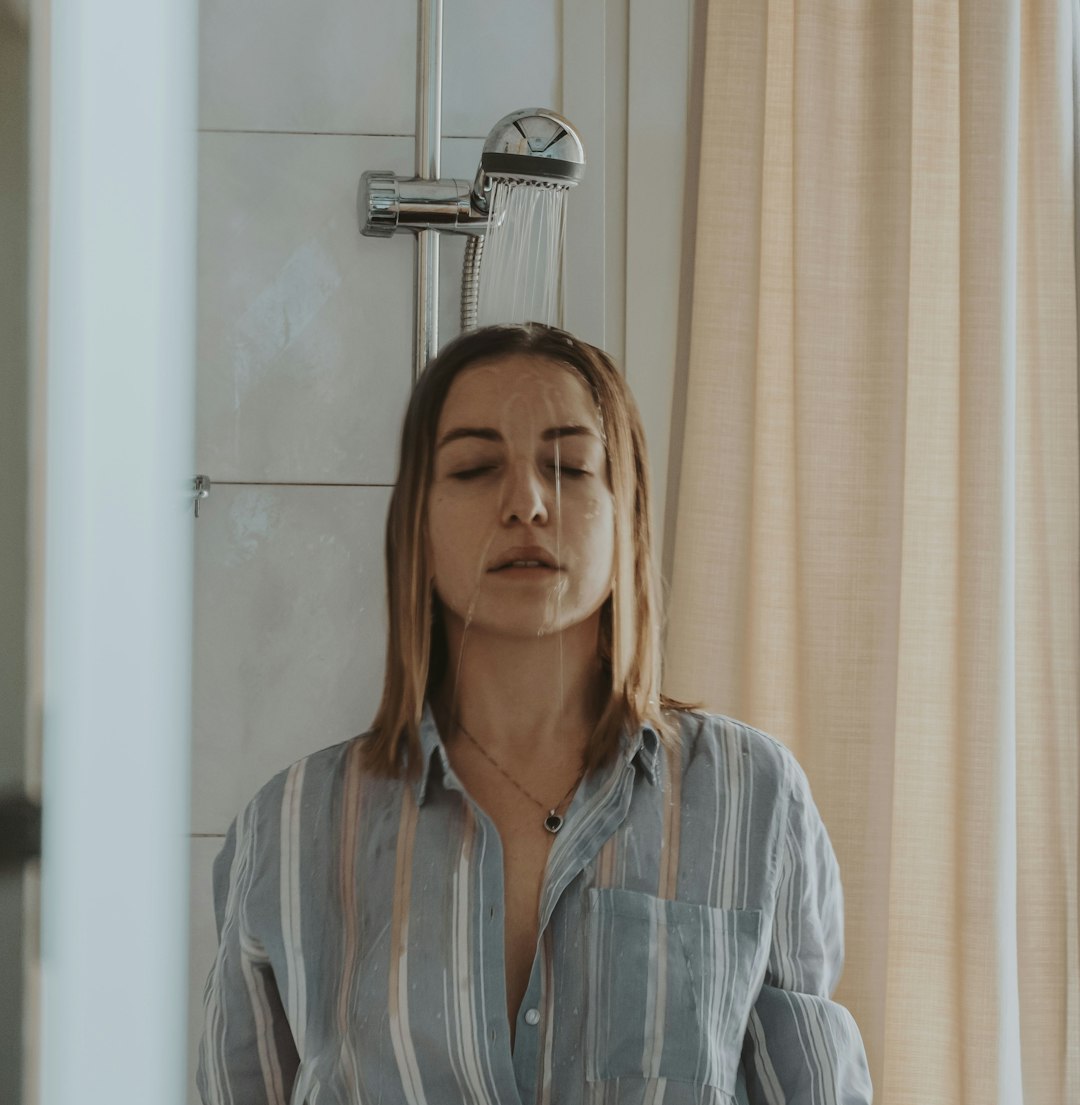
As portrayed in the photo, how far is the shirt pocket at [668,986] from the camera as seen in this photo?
2.12ft

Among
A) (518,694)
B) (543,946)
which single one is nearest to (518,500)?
(518,694)

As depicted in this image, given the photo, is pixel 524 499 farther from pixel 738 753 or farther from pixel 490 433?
pixel 738 753

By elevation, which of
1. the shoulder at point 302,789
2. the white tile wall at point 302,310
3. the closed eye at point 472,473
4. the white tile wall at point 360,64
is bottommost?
the shoulder at point 302,789

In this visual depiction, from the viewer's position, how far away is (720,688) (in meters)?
0.99

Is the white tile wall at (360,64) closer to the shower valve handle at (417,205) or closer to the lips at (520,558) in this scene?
the shower valve handle at (417,205)

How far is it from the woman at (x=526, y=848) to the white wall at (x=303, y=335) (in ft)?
0.73

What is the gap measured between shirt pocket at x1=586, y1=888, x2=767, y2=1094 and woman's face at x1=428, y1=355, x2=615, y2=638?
168 mm

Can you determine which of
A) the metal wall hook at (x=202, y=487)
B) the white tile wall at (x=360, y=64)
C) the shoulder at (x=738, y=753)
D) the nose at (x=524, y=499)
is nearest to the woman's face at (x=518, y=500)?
the nose at (x=524, y=499)

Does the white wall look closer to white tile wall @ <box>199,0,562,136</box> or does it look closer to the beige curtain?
white tile wall @ <box>199,0,562,136</box>

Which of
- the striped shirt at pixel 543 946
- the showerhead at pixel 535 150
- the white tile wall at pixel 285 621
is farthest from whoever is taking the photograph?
the white tile wall at pixel 285 621

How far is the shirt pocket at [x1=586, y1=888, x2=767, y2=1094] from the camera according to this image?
0.65 m

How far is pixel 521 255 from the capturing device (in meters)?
0.90

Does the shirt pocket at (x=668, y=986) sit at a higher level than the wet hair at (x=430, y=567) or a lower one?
lower

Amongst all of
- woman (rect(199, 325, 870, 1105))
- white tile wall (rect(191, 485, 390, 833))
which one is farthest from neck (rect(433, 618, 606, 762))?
white tile wall (rect(191, 485, 390, 833))
